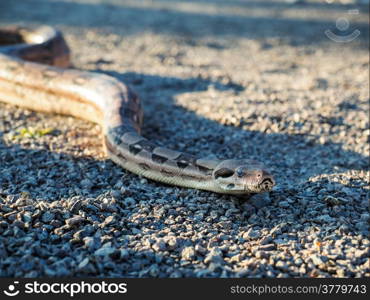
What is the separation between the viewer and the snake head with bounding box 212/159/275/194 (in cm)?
502

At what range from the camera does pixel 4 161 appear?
6.17 metres

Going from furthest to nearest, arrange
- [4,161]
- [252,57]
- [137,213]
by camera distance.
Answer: [252,57] < [4,161] < [137,213]

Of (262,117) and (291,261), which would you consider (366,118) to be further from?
(291,261)

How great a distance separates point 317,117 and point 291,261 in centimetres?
428

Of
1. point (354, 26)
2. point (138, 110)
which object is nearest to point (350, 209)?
point (138, 110)

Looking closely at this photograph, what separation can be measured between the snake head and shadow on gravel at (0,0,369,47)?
10941 millimetres

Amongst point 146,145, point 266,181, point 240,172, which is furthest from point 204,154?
point 266,181

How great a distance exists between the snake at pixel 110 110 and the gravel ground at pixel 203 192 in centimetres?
20

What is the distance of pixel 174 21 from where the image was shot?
1820 centimetres

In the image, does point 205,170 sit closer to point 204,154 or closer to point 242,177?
point 242,177

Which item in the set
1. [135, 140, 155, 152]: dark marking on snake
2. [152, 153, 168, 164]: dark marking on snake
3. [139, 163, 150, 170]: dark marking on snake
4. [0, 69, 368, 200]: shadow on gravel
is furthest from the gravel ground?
[135, 140, 155, 152]: dark marking on snake

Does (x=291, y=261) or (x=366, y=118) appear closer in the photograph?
(x=291, y=261)

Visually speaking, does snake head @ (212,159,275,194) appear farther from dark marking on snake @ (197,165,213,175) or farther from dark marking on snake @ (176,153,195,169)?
dark marking on snake @ (176,153,195,169)

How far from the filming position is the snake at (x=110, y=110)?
532 cm
